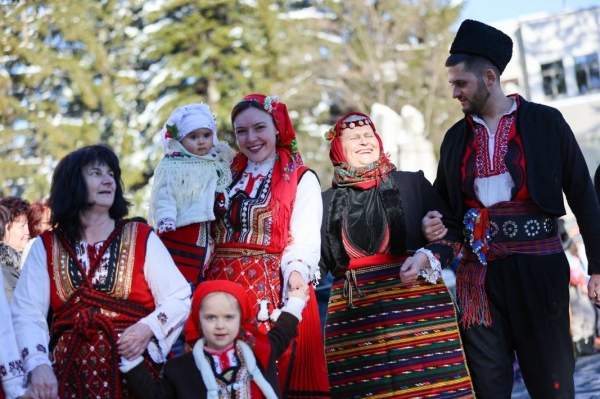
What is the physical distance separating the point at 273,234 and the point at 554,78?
30097mm

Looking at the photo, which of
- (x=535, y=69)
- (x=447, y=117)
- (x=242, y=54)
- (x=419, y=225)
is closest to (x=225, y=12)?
(x=242, y=54)

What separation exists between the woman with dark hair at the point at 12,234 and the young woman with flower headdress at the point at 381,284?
202 cm

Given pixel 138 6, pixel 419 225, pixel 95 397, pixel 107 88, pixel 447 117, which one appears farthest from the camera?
pixel 447 117

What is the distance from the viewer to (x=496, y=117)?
4.88 meters

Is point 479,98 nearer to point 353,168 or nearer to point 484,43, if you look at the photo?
point 484,43

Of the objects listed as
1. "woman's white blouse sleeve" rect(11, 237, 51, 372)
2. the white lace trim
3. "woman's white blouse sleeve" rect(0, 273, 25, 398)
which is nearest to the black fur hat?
the white lace trim

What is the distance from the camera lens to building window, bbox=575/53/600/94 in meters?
33.1

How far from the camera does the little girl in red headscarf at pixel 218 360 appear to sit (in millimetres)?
4062

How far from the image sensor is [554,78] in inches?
1319

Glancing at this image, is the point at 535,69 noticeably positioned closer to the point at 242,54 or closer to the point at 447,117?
the point at 447,117

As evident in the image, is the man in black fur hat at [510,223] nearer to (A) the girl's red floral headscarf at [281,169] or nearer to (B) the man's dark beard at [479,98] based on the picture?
(B) the man's dark beard at [479,98]

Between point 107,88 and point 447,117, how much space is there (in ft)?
37.4

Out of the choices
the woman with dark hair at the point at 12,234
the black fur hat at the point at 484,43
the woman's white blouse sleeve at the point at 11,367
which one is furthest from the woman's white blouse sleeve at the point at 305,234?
the woman with dark hair at the point at 12,234

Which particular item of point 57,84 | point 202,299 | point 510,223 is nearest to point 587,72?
point 57,84
